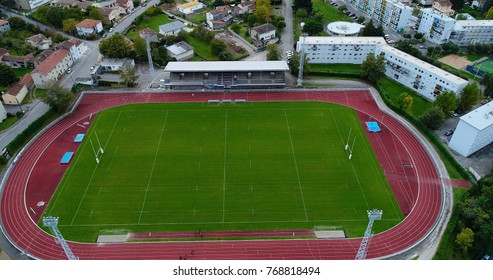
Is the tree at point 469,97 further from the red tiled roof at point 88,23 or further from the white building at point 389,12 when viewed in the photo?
the red tiled roof at point 88,23

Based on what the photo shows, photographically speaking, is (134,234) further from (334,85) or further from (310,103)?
(334,85)

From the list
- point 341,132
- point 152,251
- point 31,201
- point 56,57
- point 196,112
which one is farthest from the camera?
point 56,57

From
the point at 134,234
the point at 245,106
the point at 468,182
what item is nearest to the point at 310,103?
the point at 245,106

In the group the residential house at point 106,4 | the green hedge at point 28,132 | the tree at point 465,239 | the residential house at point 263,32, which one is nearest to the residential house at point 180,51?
the residential house at point 263,32

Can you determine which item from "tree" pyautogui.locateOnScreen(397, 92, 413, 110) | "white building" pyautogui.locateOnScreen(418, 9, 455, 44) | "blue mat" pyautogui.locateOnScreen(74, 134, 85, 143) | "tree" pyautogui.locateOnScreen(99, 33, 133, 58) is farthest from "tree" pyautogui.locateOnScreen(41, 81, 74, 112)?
"white building" pyautogui.locateOnScreen(418, 9, 455, 44)

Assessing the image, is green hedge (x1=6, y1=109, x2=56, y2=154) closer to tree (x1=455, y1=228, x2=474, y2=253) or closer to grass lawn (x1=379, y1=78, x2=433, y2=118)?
grass lawn (x1=379, y1=78, x2=433, y2=118)
